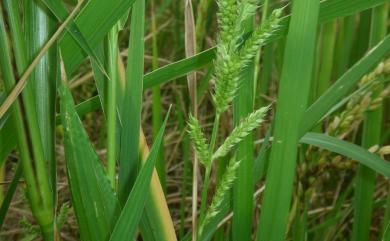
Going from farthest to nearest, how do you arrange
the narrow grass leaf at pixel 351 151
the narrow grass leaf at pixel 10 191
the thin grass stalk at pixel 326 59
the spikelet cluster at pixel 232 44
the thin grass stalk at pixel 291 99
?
1. the thin grass stalk at pixel 326 59
2. the narrow grass leaf at pixel 351 151
3. the narrow grass leaf at pixel 10 191
4. the thin grass stalk at pixel 291 99
5. the spikelet cluster at pixel 232 44

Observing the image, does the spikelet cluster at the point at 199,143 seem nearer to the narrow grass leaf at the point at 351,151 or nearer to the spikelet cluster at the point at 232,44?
the spikelet cluster at the point at 232,44

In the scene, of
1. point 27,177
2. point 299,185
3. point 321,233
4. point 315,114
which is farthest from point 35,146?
point 321,233

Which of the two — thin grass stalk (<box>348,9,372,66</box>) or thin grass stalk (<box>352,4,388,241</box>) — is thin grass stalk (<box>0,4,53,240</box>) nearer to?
thin grass stalk (<box>352,4,388,241</box>)

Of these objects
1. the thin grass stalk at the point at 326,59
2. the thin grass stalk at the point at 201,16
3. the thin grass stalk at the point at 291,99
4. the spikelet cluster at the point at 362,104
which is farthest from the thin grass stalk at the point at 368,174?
the thin grass stalk at the point at 291,99

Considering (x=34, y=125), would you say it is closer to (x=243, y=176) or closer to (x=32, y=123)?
(x=32, y=123)

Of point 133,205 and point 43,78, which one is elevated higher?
point 43,78

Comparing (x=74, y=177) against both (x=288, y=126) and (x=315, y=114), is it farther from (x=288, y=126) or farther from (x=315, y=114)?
(x=315, y=114)

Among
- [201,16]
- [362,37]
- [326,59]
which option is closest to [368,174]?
[326,59]

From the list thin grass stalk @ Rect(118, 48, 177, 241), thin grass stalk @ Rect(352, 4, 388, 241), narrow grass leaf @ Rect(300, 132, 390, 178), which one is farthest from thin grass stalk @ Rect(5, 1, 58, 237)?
thin grass stalk @ Rect(352, 4, 388, 241)

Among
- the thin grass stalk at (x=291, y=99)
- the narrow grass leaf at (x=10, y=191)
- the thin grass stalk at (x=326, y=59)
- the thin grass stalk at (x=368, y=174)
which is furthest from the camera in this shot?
the thin grass stalk at (x=326, y=59)
